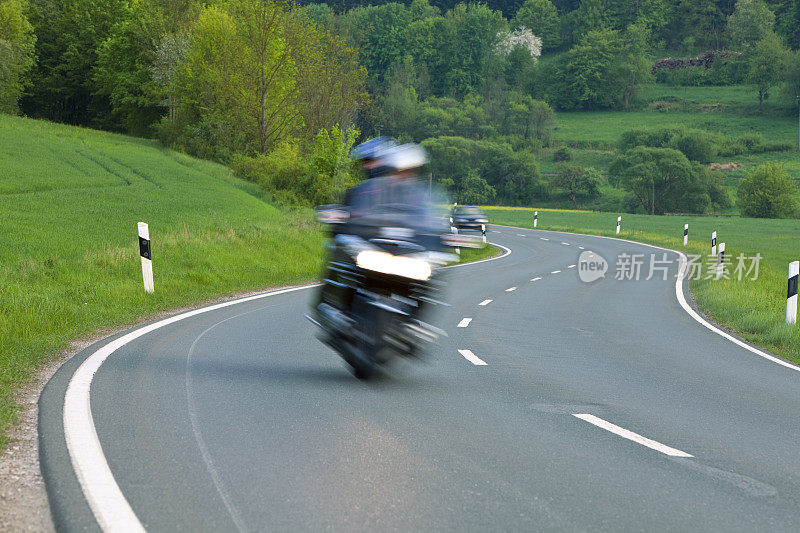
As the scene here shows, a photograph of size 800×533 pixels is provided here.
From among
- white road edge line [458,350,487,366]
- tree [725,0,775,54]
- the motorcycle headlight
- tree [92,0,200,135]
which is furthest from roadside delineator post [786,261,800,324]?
tree [725,0,775,54]

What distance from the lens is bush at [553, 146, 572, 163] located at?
12665 centimetres

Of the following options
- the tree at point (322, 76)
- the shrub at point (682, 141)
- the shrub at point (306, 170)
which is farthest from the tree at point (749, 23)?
the shrub at point (306, 170)

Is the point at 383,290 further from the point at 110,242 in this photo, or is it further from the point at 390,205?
the point at 110,242

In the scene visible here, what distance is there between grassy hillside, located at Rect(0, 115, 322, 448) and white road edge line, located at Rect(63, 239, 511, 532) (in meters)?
0.45

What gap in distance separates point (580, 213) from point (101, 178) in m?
51.3

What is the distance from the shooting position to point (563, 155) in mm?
127438

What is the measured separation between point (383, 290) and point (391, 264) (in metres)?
0.24

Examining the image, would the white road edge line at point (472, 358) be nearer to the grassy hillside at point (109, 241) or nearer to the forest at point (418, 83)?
the forest at point (418, 83)

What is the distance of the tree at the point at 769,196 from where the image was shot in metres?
85.7

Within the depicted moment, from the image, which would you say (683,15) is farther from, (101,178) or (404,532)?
(404,532)

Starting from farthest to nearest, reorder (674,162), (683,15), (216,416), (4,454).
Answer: (683,15) < (674,162) < (216,416) < (4,454)

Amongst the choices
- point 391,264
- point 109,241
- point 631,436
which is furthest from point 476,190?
point 631,436

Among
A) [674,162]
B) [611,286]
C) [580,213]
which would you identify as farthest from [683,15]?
[611,286]

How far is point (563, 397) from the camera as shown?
695 cm
